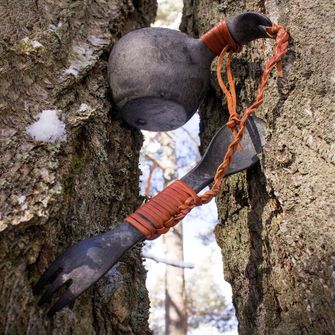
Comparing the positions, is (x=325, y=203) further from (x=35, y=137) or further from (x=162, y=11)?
(x=162, y=11)

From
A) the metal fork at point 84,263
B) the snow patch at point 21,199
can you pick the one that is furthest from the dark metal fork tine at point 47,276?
the snow patch at point 21,199

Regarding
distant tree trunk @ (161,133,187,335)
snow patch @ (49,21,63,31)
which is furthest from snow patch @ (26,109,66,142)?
distant tree trunk @ (161,133,187,335)

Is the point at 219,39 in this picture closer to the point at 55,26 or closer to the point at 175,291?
the point at 55,26

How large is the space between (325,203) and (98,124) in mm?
646

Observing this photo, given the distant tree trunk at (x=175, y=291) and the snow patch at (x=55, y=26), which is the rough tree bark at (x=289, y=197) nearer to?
the snow patch at (x=55, y=26)

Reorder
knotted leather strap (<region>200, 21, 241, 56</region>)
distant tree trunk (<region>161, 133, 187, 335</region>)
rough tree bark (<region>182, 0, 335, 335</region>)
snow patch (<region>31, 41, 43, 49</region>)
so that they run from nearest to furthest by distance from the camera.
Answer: rough tree bark (<region>182, 0, 335, 335</region>) < snow patch (<region>31, 41, 43, 49</region>) < knotted leather strap (<region>200, 21, 241, 56</region>) < distant tree trunk (<region>161, 133, 187, 335</region>)

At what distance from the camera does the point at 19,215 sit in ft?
2.97

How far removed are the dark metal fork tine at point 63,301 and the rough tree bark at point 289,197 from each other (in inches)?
20.2

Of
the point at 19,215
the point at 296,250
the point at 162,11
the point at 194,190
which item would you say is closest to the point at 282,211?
the point at 296,250

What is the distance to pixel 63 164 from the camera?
107cm

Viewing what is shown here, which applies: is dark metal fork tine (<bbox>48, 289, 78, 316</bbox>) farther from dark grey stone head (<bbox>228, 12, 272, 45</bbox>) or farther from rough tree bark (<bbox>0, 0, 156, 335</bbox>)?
dark grey stone head (<bbox>228, 12, 272, 45</bbox>)

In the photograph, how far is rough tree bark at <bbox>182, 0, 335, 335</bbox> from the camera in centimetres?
101

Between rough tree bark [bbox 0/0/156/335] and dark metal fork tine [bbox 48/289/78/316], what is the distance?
0.02 m

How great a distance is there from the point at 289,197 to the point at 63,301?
0.59 meters
